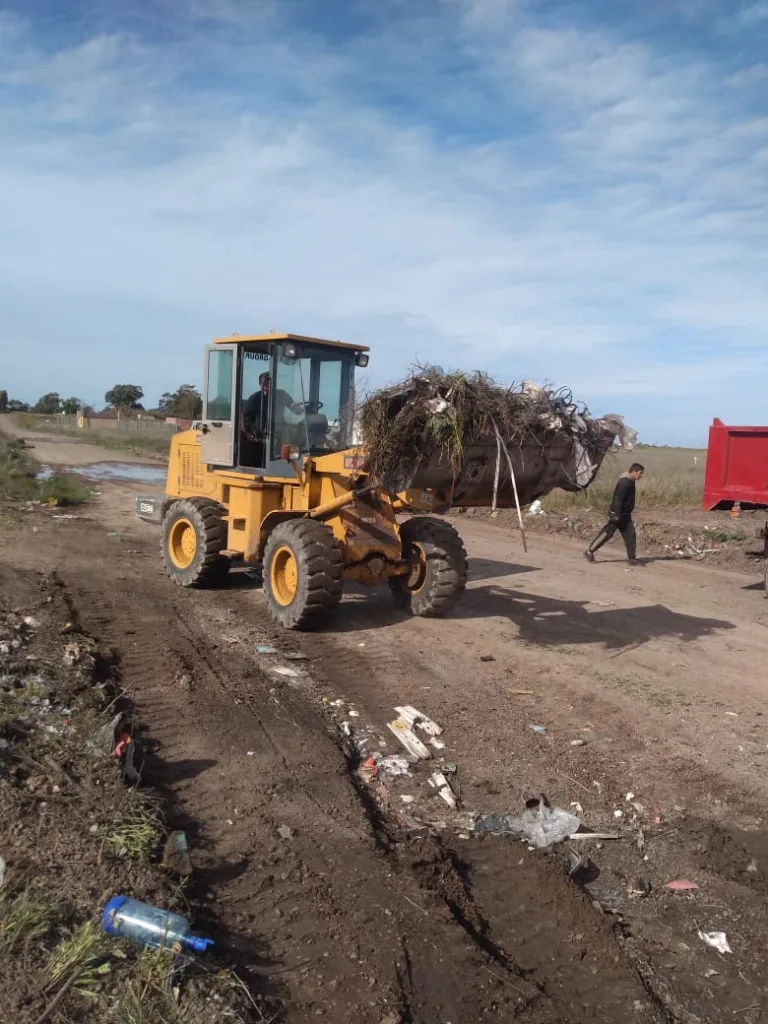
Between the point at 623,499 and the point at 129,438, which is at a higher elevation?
the point at 129,438

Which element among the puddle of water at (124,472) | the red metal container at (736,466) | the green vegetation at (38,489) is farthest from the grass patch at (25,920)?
the puddle of water at (124,472)

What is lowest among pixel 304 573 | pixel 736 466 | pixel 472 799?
pixel 472 799

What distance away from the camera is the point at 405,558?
359 inches

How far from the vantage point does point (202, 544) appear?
9.79 meters

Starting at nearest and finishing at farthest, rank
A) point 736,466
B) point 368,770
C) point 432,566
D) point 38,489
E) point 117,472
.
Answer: point 368,770 < point 432,566 < point 736,466 < point 38,489 < point 117,472

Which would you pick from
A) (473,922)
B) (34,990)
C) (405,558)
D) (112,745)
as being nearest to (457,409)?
(405,558)

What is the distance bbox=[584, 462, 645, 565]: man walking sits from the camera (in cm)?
1341

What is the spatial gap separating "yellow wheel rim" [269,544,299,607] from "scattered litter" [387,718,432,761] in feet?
8.76

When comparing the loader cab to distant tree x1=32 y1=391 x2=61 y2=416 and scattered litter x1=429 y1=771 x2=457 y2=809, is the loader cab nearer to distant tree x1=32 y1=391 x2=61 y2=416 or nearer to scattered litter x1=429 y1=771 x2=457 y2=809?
scattered litter x1=429 y1=771 x2=457 y2=809

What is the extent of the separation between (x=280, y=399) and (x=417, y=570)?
89.8 inches

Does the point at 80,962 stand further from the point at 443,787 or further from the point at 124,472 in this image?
the point at 124,472

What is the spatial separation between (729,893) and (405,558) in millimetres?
5303

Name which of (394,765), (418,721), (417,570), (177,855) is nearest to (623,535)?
(417,570)

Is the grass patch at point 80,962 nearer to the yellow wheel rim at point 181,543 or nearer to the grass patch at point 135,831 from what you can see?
the grass patch at point 135,831
